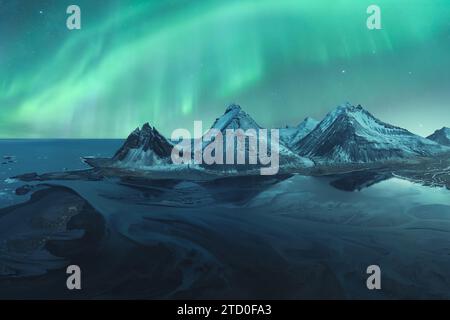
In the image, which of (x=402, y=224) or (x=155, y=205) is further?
(x=155, y=205)

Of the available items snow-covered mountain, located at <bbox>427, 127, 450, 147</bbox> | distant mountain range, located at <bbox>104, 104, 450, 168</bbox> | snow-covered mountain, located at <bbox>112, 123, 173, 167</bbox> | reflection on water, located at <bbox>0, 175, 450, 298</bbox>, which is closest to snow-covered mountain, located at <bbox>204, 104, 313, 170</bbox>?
distant mountain range, located at <bbox>104, 104, 450, 168</bbox>

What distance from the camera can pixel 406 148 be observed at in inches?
3076

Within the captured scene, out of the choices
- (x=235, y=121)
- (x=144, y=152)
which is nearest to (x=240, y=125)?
(x=235, y=121)

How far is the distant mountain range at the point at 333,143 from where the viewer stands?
203 feet

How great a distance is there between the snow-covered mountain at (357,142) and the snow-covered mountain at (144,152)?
3819 cm

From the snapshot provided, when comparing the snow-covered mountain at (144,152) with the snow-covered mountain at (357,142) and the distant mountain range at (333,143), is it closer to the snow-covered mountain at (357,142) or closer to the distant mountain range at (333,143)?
the distant mountain range at (333,143)

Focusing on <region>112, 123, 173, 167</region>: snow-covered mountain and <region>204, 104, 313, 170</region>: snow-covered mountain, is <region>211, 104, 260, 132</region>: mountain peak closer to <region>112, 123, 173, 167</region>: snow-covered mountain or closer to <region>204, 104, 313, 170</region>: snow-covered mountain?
<region>204, 104, 313, 170</region>: snow-covered mountain

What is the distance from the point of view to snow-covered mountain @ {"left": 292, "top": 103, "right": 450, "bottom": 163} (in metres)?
75.5

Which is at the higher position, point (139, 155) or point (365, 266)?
point (139, 155)

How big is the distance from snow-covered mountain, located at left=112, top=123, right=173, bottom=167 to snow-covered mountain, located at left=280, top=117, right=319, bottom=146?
47.9 m

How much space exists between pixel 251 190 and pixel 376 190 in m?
13.1

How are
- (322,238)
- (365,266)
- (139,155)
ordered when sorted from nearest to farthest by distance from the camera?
(365,266)
(322,238)
(139,155)

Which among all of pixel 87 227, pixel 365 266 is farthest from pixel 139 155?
pixel 365 266
